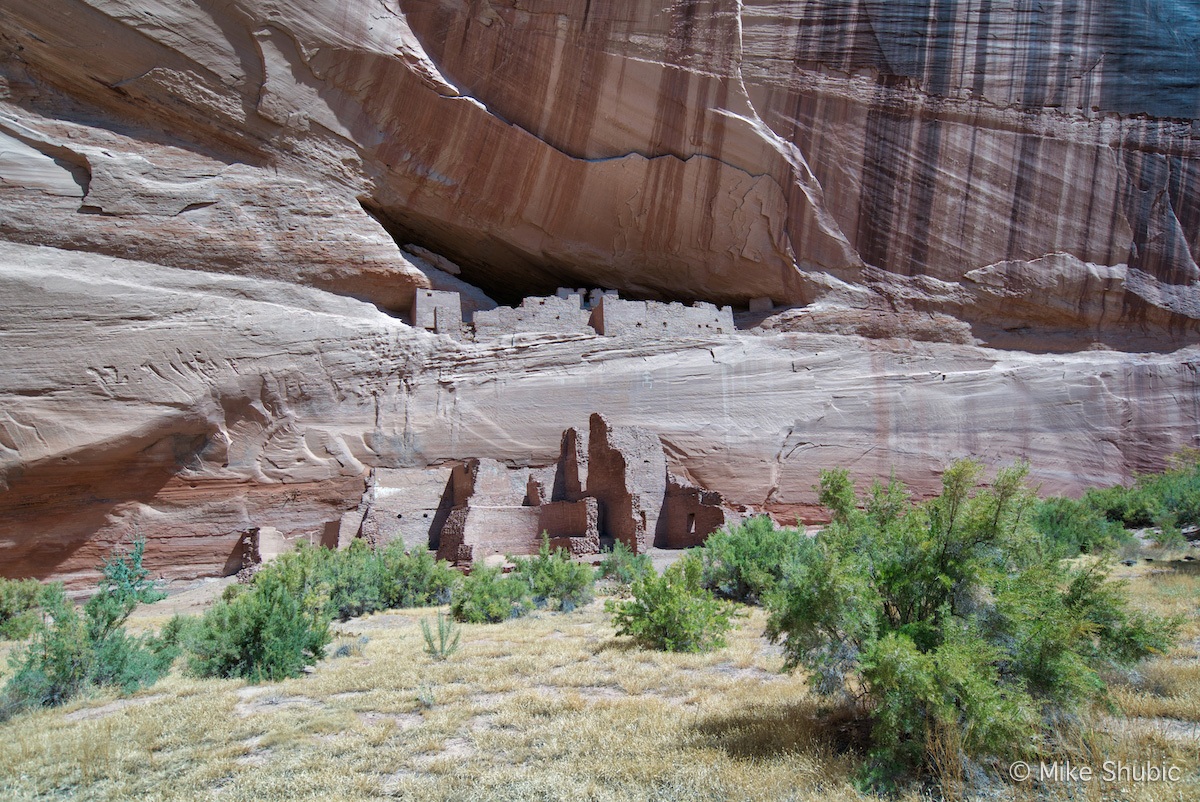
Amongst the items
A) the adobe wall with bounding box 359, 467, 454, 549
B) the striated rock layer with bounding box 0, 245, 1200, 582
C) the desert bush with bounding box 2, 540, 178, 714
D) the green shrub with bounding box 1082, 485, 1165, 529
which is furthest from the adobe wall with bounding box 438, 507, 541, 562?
the green shrub with bounding box 1082, 485, 1165, 529

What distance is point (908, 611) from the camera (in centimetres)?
411

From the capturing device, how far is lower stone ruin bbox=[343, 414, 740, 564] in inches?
557

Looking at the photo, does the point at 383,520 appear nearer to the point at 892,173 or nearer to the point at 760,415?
the point at 760,415

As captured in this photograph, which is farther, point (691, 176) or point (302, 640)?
point (691, 176)

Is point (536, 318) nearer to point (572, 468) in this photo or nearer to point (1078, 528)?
point (572, 468)

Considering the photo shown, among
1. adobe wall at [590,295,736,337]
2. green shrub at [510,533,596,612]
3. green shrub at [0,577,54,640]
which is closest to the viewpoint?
green shrub at [0,577,54,640]

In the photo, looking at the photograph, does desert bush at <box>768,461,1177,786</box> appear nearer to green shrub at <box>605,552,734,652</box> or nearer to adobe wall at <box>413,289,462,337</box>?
green shrub at <box>605,552,734,652</box>

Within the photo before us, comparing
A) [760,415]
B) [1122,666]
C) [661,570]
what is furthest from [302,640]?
[760,415]

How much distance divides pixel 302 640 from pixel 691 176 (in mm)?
14737

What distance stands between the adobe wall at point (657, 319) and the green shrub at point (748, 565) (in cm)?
789

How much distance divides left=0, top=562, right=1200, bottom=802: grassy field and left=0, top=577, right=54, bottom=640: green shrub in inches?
189

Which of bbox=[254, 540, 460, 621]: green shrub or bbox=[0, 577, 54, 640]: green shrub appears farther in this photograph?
bbox=[254, 540, 460, 621]: green shrub

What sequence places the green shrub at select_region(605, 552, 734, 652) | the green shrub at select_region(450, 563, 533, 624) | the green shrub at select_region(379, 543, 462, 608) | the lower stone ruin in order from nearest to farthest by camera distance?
the green shrub at select_region(605, 552, 734, 652) → the green shrub at select_region(450, 563, 533, 624) → the green shrub at select_region(379, 543, 462, 608) → the lower stone ruin

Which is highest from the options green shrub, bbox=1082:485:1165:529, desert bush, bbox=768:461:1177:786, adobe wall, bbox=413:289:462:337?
adobe wall, bbox=413:289:462:337
